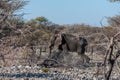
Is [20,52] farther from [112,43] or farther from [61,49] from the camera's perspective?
[61,49]

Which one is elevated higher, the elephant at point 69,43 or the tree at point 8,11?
the tree at point 8,11

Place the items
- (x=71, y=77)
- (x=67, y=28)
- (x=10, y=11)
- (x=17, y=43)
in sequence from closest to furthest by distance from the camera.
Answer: (x=10, y=11) → (x=17, y=43) → (x=71, y=77) → (x=67, y=28)

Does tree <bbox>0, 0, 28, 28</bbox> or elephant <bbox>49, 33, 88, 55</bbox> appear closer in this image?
tree <bbox>0, 0, 28, 28</bbox>

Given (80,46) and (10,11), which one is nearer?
(10,11)

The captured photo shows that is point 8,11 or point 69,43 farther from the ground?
point 8,11

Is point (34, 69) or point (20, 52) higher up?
point (20, 52)

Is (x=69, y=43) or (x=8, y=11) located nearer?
(x=8, y=11)

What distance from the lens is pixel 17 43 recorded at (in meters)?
7.02

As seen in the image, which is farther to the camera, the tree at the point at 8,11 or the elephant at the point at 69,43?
Answer: the elephant at the point at 69,43

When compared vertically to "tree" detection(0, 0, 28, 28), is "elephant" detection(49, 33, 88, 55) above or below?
below

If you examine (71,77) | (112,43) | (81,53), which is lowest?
(81,53)

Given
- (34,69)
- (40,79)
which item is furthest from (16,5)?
(34,69)

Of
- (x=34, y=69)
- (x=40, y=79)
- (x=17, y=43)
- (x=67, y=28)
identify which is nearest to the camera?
(x=17, y=43)

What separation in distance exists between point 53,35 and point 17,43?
1170cm
